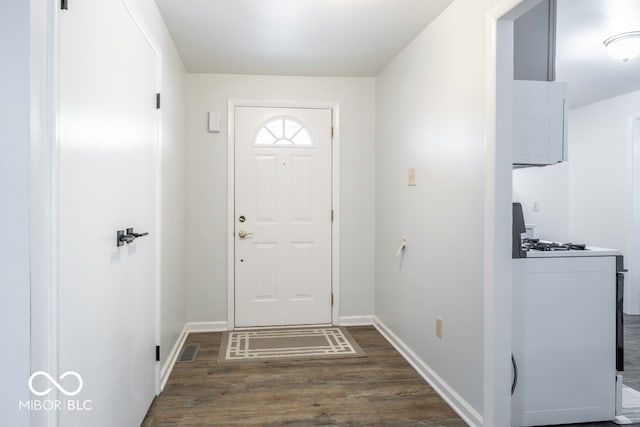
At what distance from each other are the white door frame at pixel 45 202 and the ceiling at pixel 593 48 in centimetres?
264

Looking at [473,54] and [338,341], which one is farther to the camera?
[338,341]

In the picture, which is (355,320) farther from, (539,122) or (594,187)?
(594,187)

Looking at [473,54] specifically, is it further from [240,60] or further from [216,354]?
[216,354]

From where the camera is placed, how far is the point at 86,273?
4.69 ft

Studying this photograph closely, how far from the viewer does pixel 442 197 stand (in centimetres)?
260

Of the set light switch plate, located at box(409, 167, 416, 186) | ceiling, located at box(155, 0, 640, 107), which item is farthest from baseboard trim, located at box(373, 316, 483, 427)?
ceiling, located at box(155, 0, 640, 107)

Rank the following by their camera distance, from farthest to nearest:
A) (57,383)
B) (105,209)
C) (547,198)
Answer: (547,198) → (105,209) → (57,383)

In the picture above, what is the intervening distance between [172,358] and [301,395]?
1067mm

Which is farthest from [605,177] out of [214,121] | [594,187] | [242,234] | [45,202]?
[45,202]

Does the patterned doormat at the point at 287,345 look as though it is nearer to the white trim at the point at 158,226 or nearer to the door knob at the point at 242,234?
the white trim at the point at 158,226

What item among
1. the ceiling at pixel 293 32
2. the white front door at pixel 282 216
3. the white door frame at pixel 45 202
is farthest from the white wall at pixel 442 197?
the white door frame at pixel 45 202

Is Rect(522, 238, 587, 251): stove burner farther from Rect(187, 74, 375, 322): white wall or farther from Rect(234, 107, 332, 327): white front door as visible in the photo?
Rect(234, 107, 332, 327): white front door

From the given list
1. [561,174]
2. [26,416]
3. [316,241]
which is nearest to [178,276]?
[316,241]

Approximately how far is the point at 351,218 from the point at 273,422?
2162 millimetres
